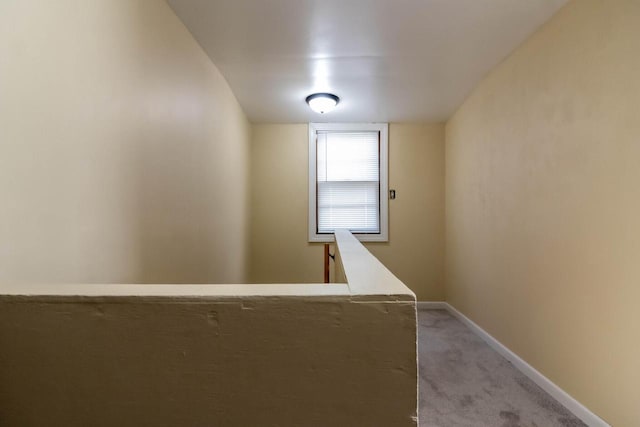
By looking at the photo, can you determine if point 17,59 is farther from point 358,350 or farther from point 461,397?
point 461,397

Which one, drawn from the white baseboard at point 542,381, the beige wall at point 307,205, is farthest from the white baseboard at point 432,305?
the white baseboard at point 542,381

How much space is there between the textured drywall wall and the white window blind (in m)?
3.34

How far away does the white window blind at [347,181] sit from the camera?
395 cm

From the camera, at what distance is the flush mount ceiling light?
2947 mm

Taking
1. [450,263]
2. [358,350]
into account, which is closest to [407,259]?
[450,263]

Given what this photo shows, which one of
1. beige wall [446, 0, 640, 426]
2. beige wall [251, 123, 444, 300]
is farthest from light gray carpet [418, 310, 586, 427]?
beige wall [251, 123, 444, 300]

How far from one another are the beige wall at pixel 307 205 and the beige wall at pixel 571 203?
1157mm

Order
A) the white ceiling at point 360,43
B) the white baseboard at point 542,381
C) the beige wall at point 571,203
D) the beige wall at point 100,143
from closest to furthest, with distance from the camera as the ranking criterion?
the beige wall at point 100,143
the beige wall at point 571,203
the white baseboard at point 542,381
the white ceiling at point 360,43

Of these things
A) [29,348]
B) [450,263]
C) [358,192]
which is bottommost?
[450,263]

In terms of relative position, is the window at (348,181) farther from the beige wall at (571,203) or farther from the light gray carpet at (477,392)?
the light gray carpet at (477,392)

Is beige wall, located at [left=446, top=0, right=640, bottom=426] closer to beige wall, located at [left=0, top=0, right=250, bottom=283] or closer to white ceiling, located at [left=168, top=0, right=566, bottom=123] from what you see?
white ceiling, located at [left=168, top=0, right=566, bottom=123]

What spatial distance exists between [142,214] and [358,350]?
48.6 inches

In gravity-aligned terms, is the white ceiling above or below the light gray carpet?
above

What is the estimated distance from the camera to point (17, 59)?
83cm
